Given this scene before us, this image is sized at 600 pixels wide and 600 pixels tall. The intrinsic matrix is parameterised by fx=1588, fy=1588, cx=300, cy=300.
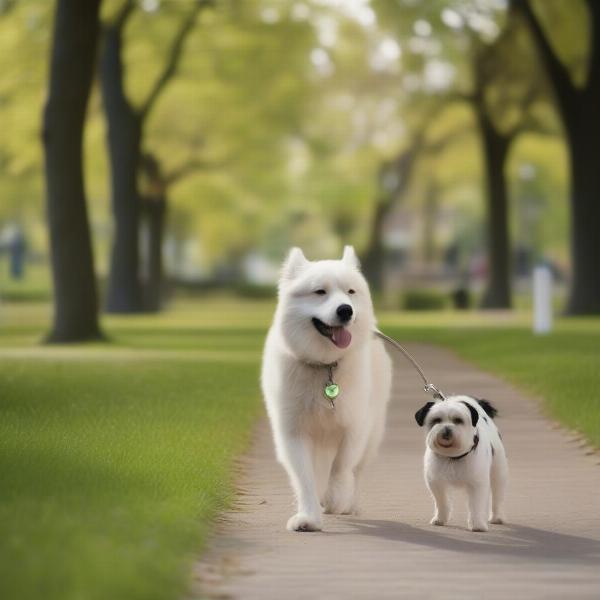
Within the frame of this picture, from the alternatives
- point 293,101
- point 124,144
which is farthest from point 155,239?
point 124,144

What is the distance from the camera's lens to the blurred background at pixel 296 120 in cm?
3731

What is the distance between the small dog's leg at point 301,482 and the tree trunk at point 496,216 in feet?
131

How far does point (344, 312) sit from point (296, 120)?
152ft

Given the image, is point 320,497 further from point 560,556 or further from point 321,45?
point 321,45

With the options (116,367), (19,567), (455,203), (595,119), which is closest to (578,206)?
(595,119)

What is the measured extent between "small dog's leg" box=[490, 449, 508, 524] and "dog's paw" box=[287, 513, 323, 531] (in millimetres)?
1168

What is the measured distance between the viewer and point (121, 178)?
4541 centimetres

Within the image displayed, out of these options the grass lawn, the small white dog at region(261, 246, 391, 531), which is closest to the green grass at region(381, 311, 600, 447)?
the grass lawn

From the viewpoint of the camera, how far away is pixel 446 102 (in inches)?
1956

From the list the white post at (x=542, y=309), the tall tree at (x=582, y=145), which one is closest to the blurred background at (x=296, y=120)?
the tall tree at (x=582, y=145)

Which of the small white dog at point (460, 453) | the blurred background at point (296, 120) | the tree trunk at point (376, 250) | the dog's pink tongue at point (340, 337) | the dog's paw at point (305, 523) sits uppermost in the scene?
the blurred background at point (296, 120)

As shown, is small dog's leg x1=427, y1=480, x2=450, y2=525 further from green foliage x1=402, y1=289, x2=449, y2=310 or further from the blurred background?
green foliage x1=402, y1=289, x2=449, y2=310

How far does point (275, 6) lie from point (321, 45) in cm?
303

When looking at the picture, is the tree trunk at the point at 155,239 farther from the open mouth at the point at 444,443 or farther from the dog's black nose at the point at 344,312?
the open mouth at the point at 444,443
